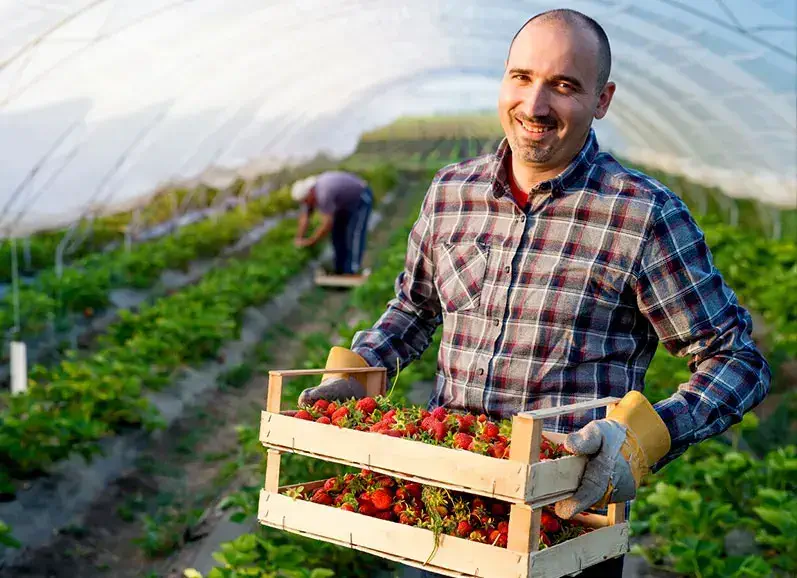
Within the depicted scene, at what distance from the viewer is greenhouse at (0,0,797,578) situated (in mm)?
2014

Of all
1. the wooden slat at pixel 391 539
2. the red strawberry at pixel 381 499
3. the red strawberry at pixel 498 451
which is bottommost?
the wooden slat at pixel 391 539

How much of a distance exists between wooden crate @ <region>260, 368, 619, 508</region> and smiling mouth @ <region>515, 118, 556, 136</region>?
51 cm

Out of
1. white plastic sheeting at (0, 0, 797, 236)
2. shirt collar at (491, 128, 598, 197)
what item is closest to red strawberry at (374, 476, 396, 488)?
shirt collar at (491, 128, 598, 197)

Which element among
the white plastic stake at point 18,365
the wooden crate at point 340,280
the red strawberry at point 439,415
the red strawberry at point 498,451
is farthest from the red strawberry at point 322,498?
the wooden crate at point 340,280

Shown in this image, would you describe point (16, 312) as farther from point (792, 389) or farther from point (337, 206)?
point (792, 389)

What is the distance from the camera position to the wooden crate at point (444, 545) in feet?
5.91

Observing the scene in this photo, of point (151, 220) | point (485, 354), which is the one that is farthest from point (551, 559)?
point (151, 220)

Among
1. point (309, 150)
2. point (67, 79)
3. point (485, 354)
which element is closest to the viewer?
point (485, 354)

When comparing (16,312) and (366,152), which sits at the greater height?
(366,152)

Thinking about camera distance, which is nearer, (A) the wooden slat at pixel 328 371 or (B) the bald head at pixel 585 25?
(B) the bald head at pixel 585 25

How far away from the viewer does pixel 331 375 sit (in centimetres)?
231

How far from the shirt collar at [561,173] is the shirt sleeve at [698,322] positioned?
18cm

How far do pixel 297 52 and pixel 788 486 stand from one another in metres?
7.99

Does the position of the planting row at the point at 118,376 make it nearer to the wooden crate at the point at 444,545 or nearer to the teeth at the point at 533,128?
the wooden crate at the point at 444,545
